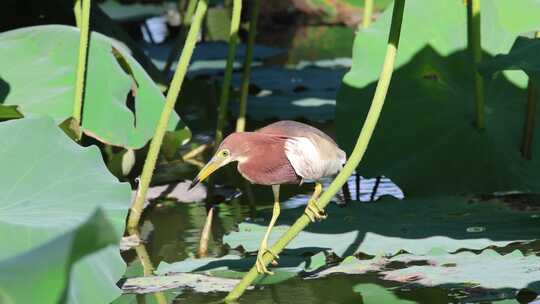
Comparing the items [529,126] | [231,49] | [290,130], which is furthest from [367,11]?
[290,130]

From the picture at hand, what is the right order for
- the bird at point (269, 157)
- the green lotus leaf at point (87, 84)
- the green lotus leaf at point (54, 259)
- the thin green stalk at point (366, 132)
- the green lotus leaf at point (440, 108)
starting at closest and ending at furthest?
the green lotus leaf at point (54, 259) < the thin green stalk at point (366, 132) < the bird at point (269, 157) < the green lotus leaf at point (87, 84) < the green lotus leaf at point (440, 108)

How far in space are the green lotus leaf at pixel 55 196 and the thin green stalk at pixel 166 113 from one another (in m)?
0.48

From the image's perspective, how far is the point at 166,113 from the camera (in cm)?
328

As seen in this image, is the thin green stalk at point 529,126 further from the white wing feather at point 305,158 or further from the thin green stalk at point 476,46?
the white wing feather at point 305,158

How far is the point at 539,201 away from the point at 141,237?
1.13 m

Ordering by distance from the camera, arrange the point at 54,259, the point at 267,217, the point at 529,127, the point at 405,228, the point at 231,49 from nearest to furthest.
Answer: the point at 54,259 → the point at 405,228 → the point at 267,217 → the point at 231,49 → the point at 529,127

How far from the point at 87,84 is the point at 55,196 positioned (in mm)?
1063

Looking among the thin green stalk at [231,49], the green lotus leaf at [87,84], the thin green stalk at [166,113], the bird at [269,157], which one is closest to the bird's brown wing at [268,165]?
the bird at [269,157]

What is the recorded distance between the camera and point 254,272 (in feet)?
8.11

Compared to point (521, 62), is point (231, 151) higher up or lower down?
lower down

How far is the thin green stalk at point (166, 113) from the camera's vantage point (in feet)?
9.99

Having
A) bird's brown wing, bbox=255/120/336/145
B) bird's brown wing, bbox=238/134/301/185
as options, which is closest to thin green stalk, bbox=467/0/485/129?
bird's brown wing, bbox=255/120/336/145

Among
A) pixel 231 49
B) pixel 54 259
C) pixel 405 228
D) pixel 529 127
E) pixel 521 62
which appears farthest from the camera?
pixel 529 127

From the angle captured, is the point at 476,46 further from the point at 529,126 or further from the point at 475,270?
the point at 475,270
